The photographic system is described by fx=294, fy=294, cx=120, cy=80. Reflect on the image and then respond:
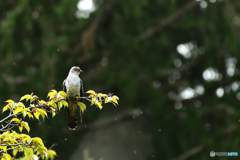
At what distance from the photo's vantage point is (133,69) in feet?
23.2

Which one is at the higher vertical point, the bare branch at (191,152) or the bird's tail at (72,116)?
the bare branch at (191,152)

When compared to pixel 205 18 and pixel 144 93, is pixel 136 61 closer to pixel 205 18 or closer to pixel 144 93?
pixel 144 93

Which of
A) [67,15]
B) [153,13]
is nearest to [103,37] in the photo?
[67,15]

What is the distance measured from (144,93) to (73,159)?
2.99 meters

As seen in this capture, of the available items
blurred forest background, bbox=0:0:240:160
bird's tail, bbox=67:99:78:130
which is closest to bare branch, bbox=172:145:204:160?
blurred forest background, bbox=0:0:240:160

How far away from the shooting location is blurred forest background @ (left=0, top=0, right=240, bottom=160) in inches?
266

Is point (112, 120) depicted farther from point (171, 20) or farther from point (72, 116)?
point (72, 116)

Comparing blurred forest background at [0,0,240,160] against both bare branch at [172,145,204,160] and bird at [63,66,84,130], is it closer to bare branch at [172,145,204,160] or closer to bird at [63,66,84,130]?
bare branch at [172,145,204,160]

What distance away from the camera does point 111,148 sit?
31.2 ft

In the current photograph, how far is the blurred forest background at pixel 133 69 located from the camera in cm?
677

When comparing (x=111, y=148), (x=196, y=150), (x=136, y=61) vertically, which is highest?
(x=136, y=61)

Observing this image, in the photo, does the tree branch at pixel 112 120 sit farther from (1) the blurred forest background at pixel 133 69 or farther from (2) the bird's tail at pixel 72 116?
(2) the bird's tail at pixel 72 116

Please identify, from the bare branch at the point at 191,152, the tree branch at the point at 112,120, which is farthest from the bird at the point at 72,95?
the bare branch at the point at 191,152

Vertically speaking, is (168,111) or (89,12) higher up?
(89,12)
